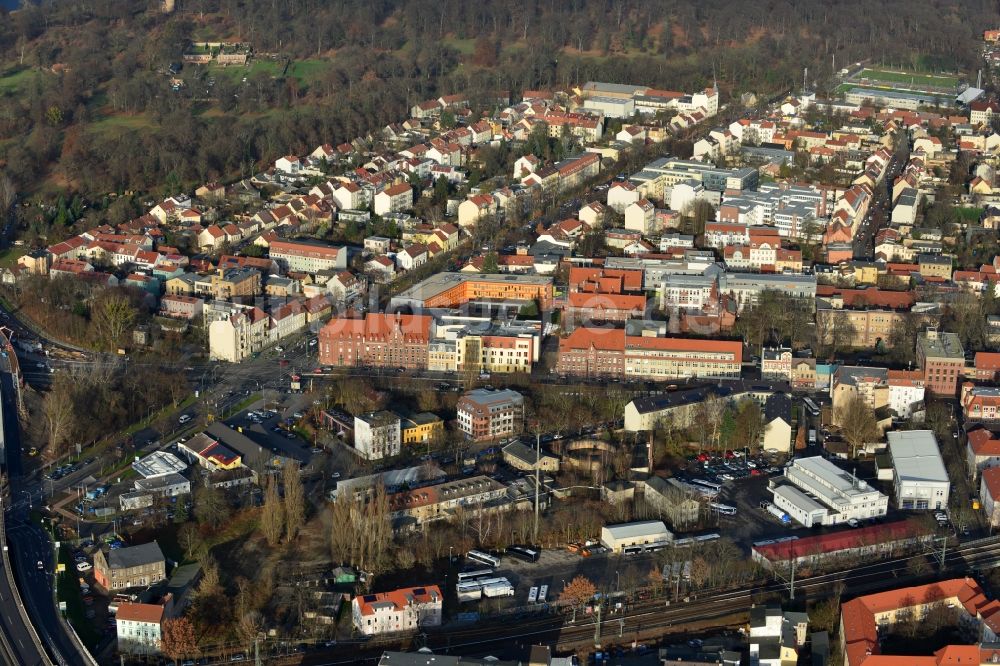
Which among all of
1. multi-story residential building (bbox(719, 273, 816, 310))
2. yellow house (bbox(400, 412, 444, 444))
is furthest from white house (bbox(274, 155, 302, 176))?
yellow house (bbox(400, 412, 444, 444))

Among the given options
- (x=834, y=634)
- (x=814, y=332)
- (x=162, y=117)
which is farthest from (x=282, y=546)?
(x=162, y=117)

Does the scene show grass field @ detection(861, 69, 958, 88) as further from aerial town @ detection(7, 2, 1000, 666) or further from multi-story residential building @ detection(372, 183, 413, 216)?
multi-story residential building @ detection(372, 183, 413, 216)

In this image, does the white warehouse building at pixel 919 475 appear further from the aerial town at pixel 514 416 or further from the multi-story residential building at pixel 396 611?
the multi-story residential building at pixel 396 611

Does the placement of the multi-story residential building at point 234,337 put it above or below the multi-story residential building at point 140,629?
above

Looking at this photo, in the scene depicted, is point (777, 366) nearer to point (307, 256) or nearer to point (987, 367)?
point (987, 367)

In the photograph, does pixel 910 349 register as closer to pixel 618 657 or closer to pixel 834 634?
pixel 834 634

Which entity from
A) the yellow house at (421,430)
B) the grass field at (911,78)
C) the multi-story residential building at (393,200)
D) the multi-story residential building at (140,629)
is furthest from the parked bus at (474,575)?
the grass field at (911,78)
